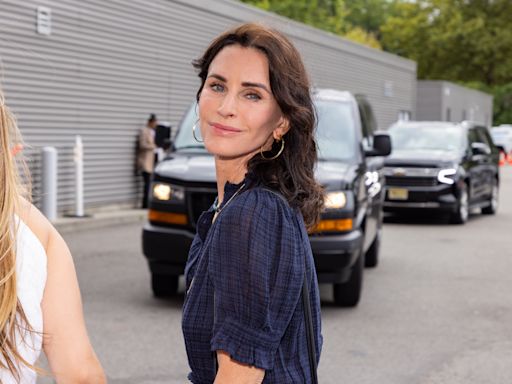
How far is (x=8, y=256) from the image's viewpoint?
5.74 feet

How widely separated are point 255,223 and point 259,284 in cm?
13

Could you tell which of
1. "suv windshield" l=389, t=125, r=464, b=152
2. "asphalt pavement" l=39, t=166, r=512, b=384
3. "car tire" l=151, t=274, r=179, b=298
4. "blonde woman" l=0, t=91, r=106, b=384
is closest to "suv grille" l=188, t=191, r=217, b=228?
"car tire" l=151, t=274, r=179, b=298

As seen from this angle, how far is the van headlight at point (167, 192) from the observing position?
8.48m

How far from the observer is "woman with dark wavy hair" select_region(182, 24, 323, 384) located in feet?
6.87

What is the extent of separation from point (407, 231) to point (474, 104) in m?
45.3

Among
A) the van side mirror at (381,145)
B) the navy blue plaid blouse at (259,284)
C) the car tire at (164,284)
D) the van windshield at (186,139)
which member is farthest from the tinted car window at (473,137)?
the navy blue plaid blouse at (259,284)

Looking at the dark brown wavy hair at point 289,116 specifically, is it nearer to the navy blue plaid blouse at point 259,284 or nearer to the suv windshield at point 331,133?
the navy blue plaid blouse at point 259,284

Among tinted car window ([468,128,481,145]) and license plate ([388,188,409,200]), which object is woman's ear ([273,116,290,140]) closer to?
license plate ([388,188,409,200])

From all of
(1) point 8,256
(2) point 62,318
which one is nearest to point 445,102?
(2) point 62,318

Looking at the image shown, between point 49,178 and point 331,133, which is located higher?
point 331,133

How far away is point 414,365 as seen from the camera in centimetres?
670

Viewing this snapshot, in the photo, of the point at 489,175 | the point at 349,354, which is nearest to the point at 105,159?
the point at 489,175

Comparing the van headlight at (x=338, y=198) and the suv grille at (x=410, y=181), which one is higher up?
the van headlight at (x=338, y=198)

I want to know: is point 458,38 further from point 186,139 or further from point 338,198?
point 338,198
